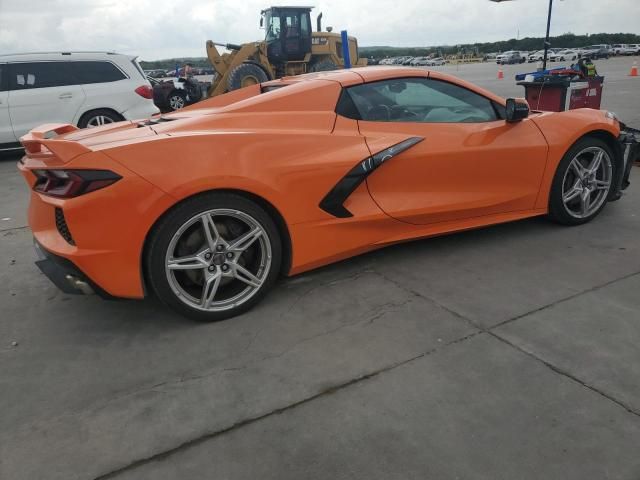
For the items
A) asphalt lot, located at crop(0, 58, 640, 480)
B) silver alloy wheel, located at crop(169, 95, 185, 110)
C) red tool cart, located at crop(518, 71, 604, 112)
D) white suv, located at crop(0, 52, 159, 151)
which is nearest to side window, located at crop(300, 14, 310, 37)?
silver alloy wheel, located at crop(169, 95, 185, 110)

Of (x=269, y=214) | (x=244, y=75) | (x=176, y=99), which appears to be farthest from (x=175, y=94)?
(x=269, y=214)

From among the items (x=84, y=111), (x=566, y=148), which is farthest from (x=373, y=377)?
(x=84, y=111)

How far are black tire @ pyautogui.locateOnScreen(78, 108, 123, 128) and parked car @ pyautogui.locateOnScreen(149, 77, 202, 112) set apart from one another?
4696 mm

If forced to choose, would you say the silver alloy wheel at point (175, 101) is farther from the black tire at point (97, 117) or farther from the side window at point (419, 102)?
the side window at point (419, 102)

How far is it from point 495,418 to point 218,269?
1.64 metres

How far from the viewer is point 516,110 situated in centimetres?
387

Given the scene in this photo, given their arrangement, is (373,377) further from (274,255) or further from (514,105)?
(514,105)

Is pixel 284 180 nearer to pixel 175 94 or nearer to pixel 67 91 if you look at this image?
pixel 67 91

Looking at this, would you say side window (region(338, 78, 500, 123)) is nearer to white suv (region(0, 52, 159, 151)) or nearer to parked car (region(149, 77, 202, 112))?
white suv (region(0, 52, 159, 151))

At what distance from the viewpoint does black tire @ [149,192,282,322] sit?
2793 millimetres

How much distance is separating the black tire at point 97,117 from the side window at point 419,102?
261 inches

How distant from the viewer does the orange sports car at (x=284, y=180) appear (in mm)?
2727

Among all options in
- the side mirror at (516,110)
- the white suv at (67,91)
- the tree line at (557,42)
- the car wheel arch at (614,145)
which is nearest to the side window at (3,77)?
the white suv at (67,91)

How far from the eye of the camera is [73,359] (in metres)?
2.76
